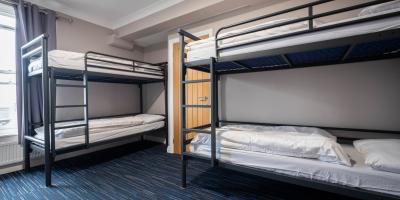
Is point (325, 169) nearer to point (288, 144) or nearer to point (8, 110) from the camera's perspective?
point (288, 144)

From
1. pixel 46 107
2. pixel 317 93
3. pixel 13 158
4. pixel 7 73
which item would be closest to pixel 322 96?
pixel 317 93

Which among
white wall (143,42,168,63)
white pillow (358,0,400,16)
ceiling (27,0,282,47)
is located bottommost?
white pillow (358,0,400,16)

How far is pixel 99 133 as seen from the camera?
9.30ft

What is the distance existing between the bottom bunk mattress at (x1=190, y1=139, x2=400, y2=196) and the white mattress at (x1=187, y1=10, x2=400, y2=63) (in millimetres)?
1039

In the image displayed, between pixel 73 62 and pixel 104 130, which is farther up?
pixel 73 62

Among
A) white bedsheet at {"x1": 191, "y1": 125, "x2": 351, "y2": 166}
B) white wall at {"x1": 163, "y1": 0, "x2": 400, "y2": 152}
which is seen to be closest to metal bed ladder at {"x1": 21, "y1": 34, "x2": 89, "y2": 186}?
white bedsheet at {"x1": 191, "y1": 125, "x2": 351, "y2": 166}

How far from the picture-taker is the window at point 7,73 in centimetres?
275

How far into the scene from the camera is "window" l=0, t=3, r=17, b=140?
108 inches

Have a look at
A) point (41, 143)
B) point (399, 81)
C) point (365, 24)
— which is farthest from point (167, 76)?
point (399, 81)

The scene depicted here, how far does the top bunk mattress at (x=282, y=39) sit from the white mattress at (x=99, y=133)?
1831 mm

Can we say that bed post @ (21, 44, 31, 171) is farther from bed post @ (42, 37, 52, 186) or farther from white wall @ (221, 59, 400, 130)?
white wall @ (221, 59, 400, 130)

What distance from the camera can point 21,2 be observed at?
8.90ft

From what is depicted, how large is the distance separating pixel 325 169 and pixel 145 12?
3548 mm

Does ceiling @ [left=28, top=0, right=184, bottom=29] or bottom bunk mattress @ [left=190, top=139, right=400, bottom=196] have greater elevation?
ceiling @ [left=28, top=0, right=184, bottom=29]
